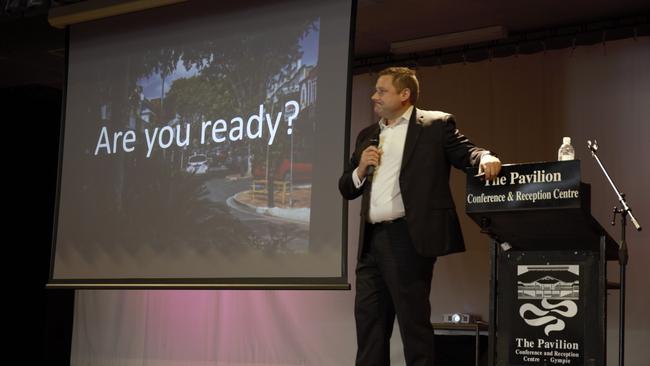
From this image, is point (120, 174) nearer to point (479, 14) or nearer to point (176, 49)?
point (176, 49)

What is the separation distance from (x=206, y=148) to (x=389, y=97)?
70.4 inches

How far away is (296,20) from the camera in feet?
15.3

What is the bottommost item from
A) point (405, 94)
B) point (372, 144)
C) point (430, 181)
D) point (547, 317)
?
point (547, 317)

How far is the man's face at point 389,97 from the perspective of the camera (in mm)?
3453

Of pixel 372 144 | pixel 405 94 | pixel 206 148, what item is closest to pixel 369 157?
pixel 372 144

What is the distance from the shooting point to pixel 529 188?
293 cm

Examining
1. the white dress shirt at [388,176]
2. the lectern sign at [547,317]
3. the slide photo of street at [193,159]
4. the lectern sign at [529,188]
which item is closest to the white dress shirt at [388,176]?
the white dress shirt at [388,176]

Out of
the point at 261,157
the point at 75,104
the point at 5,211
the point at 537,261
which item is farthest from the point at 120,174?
the point at 537,261

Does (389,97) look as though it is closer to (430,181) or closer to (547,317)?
(430,181)

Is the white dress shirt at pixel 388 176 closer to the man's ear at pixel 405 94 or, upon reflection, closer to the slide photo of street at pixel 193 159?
the man's ear at pixel 405 94

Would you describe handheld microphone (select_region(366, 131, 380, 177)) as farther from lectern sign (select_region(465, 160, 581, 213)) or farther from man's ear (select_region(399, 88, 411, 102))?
lectern sign (select_region(465, 160, 581, 213))

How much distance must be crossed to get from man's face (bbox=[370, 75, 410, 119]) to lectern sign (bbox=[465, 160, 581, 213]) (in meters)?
0.55

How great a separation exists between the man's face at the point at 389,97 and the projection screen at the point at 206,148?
86 centimetres

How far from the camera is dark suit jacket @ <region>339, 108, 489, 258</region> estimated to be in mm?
3242
